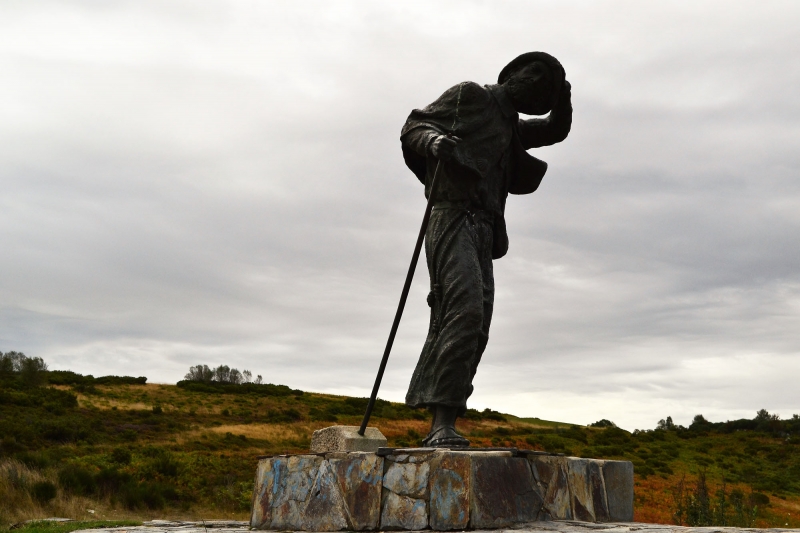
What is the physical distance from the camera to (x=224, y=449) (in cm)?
2236

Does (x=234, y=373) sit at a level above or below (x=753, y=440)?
above

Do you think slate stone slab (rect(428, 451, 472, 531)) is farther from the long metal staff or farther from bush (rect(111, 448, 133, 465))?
bush (rect(111, 448, 133, 465))

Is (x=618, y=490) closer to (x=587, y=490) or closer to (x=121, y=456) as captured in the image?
(x=587, y=490)

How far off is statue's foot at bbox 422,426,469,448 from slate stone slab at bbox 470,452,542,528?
24.2 inches

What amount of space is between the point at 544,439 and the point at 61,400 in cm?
1862

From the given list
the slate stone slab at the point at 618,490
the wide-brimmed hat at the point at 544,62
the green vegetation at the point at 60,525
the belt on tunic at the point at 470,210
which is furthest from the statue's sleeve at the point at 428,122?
the green vegetation at the point at 60,525

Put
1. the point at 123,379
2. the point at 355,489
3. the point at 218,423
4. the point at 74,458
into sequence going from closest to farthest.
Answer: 1. the point at 355,489
2. the point at 74,458
3. the point at 218,423
4. the point at 123,379

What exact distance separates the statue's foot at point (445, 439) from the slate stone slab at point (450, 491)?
0.66 m

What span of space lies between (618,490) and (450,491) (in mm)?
1796

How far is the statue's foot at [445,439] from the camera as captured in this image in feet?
18.1

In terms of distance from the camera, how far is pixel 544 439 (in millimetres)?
24391

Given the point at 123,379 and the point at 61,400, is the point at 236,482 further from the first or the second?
the point at 123,379

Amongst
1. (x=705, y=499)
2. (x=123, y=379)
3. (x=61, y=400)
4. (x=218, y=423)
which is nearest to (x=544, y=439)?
(x=218, y=423)

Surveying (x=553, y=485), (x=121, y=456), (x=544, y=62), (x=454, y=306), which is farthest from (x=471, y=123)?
(x=121, y=456)
